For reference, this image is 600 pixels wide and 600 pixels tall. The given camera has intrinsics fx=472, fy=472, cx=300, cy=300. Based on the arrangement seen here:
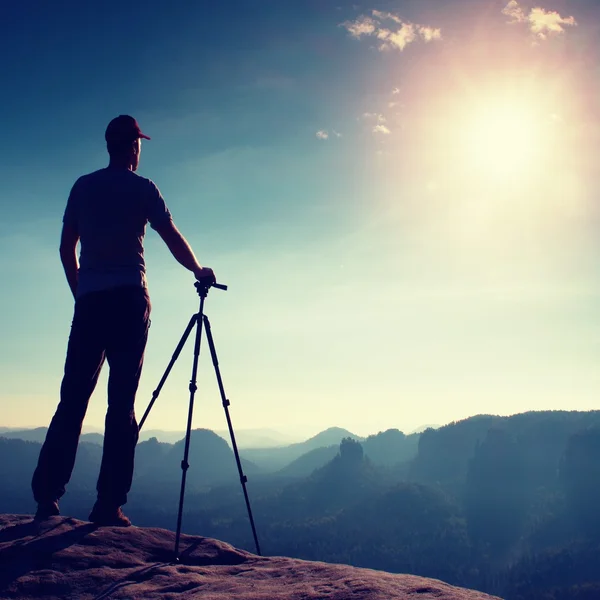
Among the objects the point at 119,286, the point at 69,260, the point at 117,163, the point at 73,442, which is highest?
the point at 117,163

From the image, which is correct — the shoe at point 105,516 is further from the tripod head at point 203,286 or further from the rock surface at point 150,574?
the tripod head at point 203,286

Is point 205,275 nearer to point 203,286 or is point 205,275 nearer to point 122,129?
point 203,286

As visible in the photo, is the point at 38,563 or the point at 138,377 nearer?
the point at 38,563

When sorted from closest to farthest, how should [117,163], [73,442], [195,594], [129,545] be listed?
1. [195,594]
2. [129,545]
3. [73,442]
4. [117,163]

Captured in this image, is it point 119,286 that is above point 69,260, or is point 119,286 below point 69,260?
below

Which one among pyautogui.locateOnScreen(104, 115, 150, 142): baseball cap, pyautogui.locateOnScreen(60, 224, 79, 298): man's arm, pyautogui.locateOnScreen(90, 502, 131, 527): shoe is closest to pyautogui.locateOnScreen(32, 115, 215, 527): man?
pyautogui.locateOnScreen(90, 502, 131, 527): shoe

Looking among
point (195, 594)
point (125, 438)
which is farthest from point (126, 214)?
point (195, 594)

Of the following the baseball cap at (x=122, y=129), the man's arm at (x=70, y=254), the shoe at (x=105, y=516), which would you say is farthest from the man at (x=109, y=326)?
the baseball cap at (x=122, y=129)

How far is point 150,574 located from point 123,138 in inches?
219

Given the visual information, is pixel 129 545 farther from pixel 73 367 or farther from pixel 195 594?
pixel 73 367

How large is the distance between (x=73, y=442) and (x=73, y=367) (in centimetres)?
97

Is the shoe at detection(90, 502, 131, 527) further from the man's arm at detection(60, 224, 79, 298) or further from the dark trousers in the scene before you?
the man's arm at detection(60, 224, 79, 298)

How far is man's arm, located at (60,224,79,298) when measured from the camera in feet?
22.1

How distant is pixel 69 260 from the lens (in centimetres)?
685
